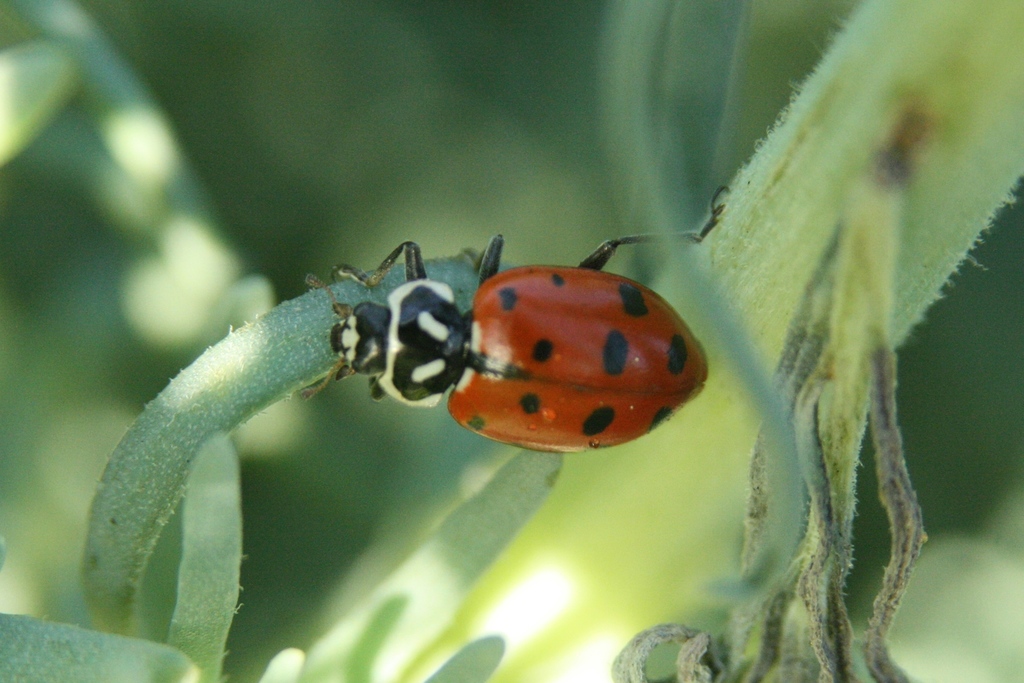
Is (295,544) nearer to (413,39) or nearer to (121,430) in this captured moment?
(121,430)

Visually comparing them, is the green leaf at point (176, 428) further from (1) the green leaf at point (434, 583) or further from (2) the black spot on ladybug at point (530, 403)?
(2) the black spot on ladybug at point (530, 403)

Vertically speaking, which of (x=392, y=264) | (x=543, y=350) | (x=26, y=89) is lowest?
(x=543, y=350)

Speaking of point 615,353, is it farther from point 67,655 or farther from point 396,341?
point 67,655

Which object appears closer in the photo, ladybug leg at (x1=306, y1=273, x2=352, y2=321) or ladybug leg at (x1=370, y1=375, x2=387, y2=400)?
ladybug leg at (x1=306, y1=273, x2=352, y2=321)

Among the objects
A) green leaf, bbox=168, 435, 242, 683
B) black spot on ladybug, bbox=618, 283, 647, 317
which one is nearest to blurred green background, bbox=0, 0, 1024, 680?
black spot on ladybug, bbox=618, 283, 647, 317

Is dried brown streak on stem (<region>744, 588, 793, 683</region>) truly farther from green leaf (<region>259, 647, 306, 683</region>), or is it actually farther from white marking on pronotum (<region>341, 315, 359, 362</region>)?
white marking on pronotum (<region>341, 315, 359, 362</region>)

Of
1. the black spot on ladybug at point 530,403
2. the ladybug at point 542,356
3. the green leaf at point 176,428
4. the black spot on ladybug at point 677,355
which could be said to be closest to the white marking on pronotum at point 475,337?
the ladybug at point 542,356

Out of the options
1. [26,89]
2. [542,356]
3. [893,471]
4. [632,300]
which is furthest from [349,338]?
[893,471]
